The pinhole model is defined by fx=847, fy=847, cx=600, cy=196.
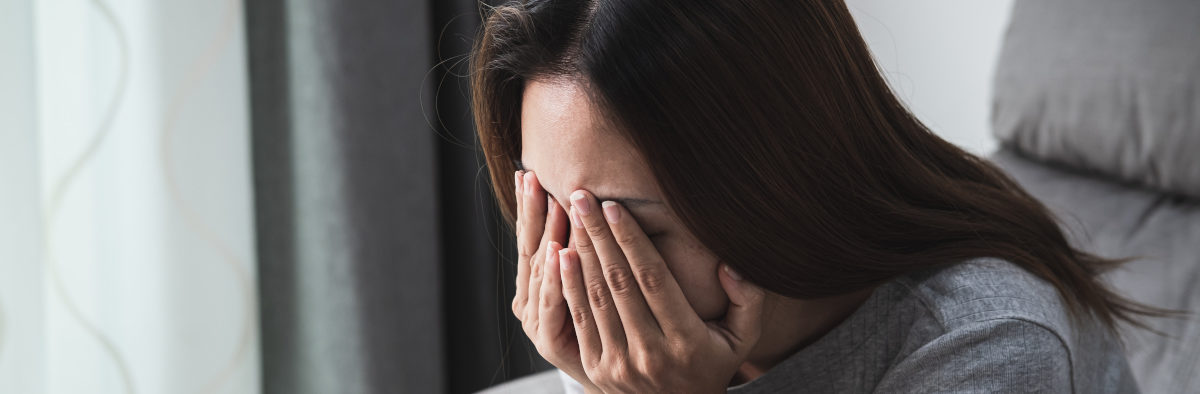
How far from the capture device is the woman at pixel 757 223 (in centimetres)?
73

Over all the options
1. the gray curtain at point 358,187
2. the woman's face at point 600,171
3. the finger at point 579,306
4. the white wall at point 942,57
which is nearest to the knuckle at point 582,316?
the finger at point 579,306

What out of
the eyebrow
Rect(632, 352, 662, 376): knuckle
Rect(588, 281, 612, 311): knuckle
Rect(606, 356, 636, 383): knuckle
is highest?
the eyebrow

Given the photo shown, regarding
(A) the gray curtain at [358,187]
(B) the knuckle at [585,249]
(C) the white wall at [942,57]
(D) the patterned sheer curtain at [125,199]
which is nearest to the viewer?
(B) the knuckle at [585,249]

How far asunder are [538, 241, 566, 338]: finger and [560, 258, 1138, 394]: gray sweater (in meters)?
0.21

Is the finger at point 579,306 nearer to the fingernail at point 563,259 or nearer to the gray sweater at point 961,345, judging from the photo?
the fingernail at point 563,259

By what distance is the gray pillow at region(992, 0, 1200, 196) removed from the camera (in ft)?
3.63

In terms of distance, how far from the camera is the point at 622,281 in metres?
0.83

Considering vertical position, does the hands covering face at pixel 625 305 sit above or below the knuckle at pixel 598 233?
below

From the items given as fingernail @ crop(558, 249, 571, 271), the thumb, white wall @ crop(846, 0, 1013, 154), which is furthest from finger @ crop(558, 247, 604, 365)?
white wall @ crop(846, 0, 1013, 154)

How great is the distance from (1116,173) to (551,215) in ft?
2.95

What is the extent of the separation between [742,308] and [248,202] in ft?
3.25

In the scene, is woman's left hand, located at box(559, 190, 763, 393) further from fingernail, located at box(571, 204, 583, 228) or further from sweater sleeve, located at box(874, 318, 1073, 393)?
sweater sleeve, located at box(874, 318, 1073, 393)

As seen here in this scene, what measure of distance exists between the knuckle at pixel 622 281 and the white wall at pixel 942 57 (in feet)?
3.67

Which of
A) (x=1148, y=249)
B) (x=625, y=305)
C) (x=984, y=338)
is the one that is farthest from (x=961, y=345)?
(x=1148, y=249)
